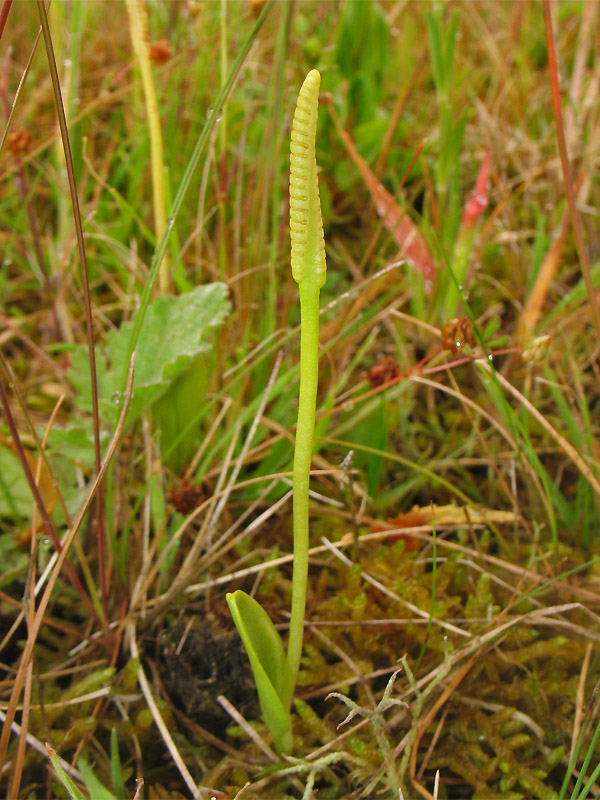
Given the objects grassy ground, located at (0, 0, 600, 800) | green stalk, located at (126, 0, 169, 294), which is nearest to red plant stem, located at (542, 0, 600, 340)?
grassy ground, located at (0, 0, 600, 800)

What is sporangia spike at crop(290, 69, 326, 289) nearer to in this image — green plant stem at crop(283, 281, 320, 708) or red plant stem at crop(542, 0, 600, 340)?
green plant stem at crop(283, 281, 320, 708)

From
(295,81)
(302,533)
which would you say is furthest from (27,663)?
(295,81)

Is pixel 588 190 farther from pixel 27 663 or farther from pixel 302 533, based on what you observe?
pixel 27 663

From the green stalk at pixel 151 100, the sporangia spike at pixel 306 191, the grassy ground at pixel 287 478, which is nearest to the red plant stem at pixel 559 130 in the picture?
the grassy ground at pixel 287 478

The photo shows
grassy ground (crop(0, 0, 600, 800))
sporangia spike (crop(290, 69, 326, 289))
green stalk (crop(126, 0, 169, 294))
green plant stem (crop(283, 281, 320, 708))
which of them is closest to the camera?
sporangia spike (crop(290, 69, 326, 289))

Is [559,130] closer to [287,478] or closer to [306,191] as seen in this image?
[306,191]

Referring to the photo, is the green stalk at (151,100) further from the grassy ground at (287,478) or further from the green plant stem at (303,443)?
the green plant stem at (303,443)

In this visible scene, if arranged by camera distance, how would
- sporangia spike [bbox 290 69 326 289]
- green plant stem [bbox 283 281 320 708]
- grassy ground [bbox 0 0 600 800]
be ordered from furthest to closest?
grassy ground [bbox 0 0 600 800] < green plant stem [bbox 283 281 320 708] < sporangia spike [bbox 290 69 326 289]
